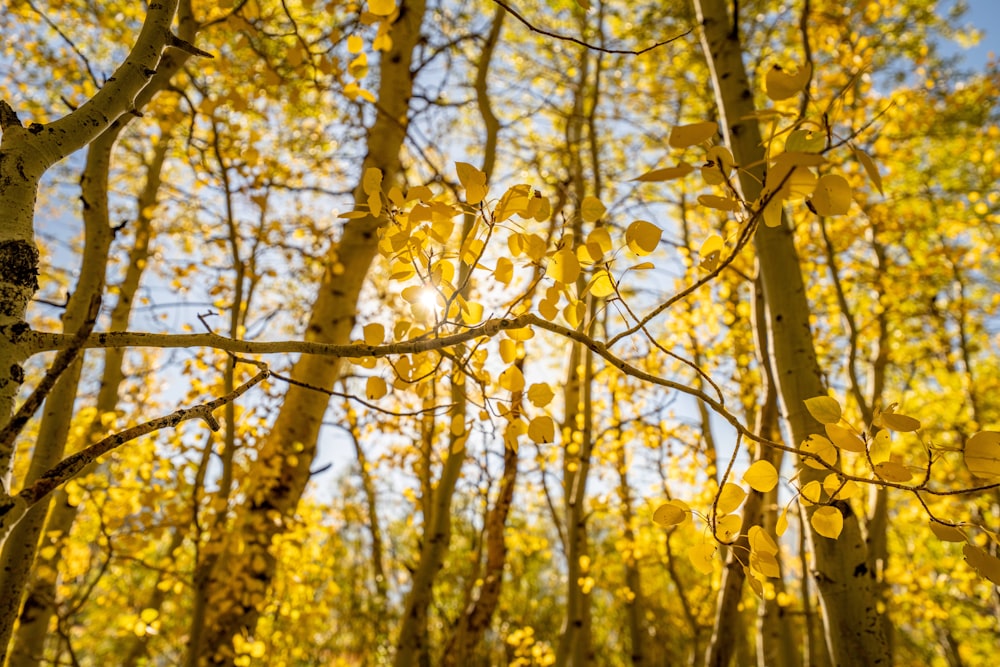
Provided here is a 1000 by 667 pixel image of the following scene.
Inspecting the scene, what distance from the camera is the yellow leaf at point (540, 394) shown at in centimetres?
108

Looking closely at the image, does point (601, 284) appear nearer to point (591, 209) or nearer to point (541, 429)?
point (591, 209)

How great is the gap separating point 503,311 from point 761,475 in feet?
2.76

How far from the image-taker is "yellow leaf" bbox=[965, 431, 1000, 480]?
751 millimetres

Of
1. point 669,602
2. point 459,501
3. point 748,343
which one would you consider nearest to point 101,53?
point 459,501

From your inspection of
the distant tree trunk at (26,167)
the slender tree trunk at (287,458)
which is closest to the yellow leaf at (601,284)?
the distant tree trunk at (26,167)

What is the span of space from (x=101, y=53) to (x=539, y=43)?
5.09 m

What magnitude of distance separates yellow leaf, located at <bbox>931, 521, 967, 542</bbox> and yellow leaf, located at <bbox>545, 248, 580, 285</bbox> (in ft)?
2.28

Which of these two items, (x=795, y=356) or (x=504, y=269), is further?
(x=795, y=356)

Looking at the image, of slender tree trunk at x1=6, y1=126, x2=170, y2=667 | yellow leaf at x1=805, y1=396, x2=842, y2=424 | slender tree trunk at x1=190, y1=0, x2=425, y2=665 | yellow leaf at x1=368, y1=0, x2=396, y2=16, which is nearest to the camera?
yellow leaf at x1=805, y1=396, x2=842, y2=424

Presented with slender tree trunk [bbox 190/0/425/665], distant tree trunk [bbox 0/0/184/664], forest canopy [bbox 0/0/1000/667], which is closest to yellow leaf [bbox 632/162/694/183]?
forest canopy [bbox 0/0/1000/667]

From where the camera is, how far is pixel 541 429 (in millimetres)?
1057

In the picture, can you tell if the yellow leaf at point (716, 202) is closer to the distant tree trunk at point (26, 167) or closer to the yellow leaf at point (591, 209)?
the yellow leaf at point (591, 209)

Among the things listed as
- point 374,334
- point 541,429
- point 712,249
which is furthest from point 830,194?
point 374,334

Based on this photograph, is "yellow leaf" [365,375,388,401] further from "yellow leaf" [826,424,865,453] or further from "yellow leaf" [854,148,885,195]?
"yellow leaf" [854,148,885,195]
